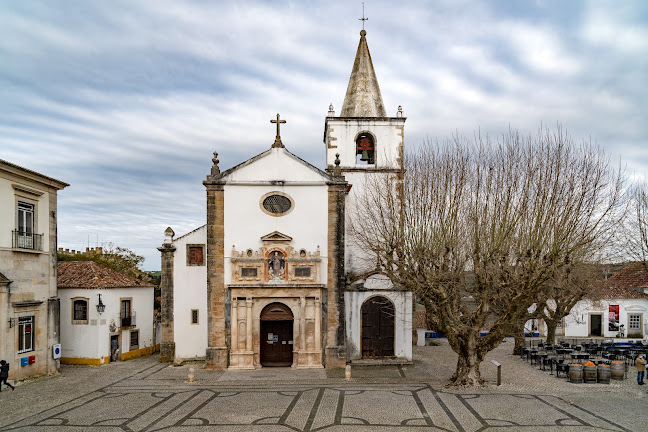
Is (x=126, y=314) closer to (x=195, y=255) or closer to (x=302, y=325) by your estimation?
(x=195, y=255)

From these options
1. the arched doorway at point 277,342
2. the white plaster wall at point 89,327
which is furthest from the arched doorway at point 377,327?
the white plaster wall at point 89,327

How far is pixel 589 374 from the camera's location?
19328mm

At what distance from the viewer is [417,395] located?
1756 cm

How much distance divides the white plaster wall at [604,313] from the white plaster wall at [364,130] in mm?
19351

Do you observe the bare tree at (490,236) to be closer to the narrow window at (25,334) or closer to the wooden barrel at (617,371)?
the wooden barrel at (617,371)

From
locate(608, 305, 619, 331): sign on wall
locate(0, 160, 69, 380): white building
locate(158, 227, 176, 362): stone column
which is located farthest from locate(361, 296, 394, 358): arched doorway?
locate(608, 305, 619, 331): sign on wall

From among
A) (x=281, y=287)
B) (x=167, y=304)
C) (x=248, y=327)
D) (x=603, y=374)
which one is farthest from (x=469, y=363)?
(x=167, y=304)

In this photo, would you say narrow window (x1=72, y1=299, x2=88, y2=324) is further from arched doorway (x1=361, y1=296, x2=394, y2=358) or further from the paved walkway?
arched doorway (x1=361, y1=296, x2=394, y2=358)

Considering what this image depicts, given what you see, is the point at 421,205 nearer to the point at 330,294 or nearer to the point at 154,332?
the point at 330,294

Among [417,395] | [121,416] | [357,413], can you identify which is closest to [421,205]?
[417,395]

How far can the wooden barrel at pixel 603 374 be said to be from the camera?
1912 centimetres

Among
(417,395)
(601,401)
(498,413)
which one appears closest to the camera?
(498,413)

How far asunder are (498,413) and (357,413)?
4118 mm

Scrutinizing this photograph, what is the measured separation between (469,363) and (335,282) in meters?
7.01
